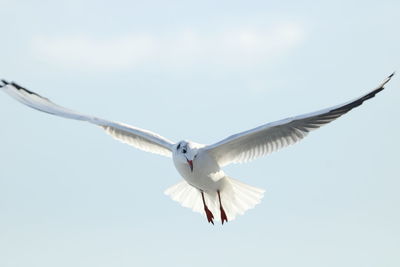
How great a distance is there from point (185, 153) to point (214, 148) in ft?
1.50

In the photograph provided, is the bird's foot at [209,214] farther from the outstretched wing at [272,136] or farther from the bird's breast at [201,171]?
the outstretched wing at [272,136]

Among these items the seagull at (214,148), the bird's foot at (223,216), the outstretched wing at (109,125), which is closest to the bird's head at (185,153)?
the seagull at (214,148)

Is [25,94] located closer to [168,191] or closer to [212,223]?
[168,191]

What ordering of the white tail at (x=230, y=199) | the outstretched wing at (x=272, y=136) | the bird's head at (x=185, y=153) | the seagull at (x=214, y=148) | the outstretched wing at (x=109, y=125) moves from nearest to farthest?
the outstretched wing at (x=272, y=136) < the seagull at (x=214, y=148) < the bird's head at (x=185, y=153) < the outstretched wing at (x=109, y=125) < the white tail at (x=230, y=199)

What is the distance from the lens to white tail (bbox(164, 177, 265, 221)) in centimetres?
1326

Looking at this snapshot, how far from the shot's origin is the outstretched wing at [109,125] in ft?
43.1

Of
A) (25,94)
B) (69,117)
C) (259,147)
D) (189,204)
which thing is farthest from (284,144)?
(25,94)

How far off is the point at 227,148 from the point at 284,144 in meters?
0.87

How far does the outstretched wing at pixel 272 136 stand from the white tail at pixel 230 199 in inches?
22.3

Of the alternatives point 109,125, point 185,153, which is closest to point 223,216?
point 185,153

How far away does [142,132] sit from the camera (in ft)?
43.1

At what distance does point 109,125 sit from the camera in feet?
44.0

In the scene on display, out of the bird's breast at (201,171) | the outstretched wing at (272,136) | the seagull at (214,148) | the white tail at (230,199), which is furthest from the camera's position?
the white tail at (230,199)

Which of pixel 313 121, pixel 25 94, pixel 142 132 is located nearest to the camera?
pixel 313 121
